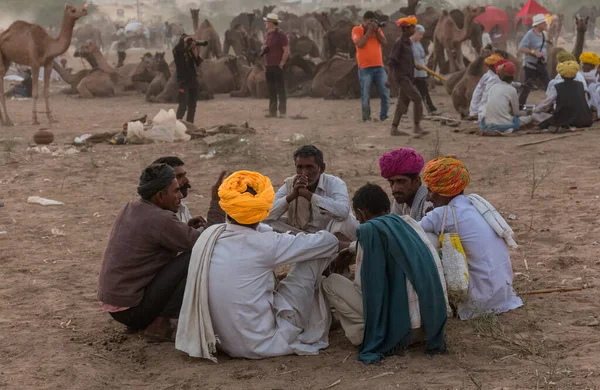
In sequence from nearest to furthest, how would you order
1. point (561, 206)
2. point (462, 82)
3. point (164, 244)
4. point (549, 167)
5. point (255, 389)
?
point (255, 389), point (164, 244), point (561, 206), point (549, 167), point (462, 82)

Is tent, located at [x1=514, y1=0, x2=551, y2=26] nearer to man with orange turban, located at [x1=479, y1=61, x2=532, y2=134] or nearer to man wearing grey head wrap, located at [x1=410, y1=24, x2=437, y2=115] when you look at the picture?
man wearing grey head wrap, located at [x1=410, y1=24, x2=437, y2=115]

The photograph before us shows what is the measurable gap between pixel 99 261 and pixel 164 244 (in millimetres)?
1791

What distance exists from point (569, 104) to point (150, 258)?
701 cm

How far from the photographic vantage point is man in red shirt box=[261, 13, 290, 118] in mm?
12414

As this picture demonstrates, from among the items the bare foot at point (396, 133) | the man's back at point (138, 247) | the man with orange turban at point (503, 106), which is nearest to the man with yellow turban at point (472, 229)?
the man's back at point (138, 247)

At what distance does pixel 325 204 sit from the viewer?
15.4ft

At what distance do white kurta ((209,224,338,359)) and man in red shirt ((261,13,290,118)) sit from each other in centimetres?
871

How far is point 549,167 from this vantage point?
811cm

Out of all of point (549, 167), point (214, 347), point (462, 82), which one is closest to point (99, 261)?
point (214, 347)

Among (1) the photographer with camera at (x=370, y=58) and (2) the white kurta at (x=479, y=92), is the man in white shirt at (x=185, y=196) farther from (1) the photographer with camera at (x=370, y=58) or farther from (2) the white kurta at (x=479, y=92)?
(1) the photographer with camera at (x=370, y=58)

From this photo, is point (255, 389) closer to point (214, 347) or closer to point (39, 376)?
point (214, 347)

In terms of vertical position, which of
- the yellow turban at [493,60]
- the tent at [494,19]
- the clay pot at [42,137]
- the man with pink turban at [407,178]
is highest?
the tent at [494,19]

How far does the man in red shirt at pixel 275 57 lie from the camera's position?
12.4 meters

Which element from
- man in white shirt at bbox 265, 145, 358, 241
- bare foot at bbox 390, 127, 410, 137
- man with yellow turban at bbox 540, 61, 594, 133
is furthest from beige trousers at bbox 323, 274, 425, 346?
man with yellow turban at bbox 540, 61, 594, 133
